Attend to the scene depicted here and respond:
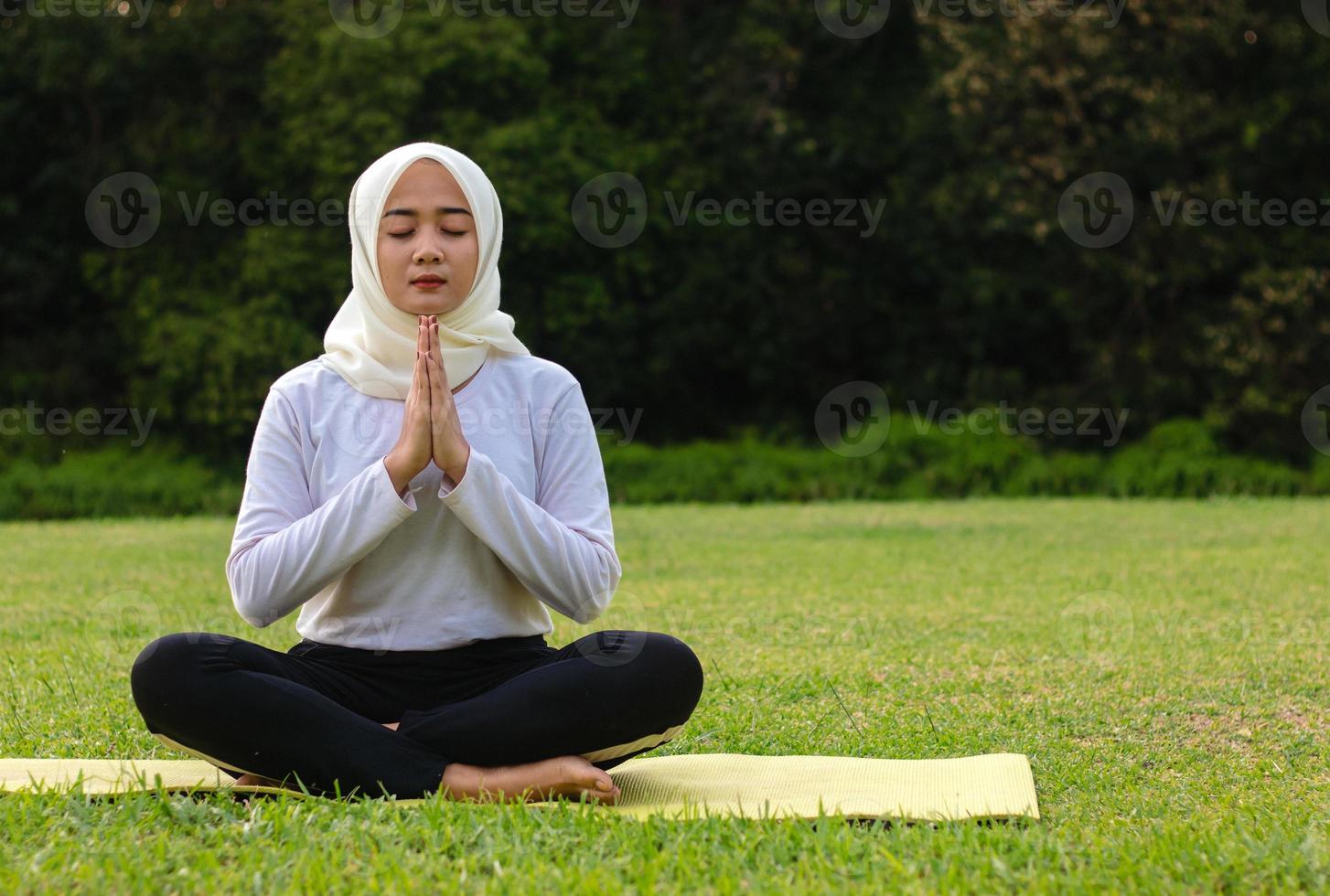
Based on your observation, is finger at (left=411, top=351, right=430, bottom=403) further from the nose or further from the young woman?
the nose

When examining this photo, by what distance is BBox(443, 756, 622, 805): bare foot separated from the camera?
311 cm

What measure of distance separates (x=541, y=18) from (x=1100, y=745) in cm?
1665

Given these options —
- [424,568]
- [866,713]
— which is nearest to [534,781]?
[424,568]

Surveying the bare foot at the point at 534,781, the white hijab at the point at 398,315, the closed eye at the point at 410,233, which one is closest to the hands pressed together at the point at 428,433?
the white hijab at the point at 398,315

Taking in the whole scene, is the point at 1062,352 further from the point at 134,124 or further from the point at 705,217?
the point at 134,124

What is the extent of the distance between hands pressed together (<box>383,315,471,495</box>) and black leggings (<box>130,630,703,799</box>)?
48 cm

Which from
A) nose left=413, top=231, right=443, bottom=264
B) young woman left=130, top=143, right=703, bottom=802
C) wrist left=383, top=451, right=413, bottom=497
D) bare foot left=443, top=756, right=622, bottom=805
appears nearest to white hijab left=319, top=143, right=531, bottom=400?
young woman left=130, top=143, right=703, bottom=802

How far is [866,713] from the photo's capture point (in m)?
4.50

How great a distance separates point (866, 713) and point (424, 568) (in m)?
1.77

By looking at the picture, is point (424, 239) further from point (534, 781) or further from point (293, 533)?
point (534, 781)

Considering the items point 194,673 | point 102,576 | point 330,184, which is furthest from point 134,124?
point 194,673

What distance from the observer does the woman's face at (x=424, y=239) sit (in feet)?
11.2

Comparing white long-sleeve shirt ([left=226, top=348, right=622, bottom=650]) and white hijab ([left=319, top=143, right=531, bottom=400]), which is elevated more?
white hijab ([left=319, top=143, right=531, bottom=400])

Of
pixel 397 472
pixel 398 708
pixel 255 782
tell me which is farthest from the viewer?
pixel 398 708
